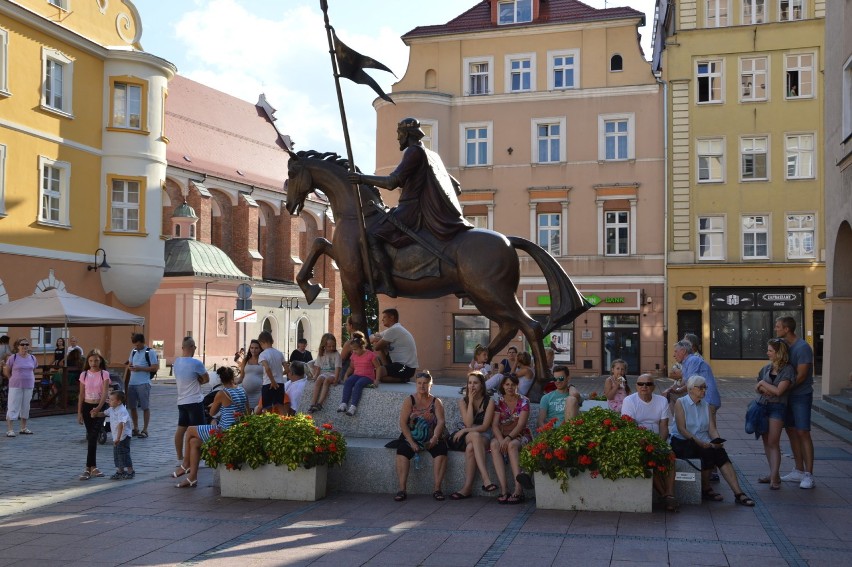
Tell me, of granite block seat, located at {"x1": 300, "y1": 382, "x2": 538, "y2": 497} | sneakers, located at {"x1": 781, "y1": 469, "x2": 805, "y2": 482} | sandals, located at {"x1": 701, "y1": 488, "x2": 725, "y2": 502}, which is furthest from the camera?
sneakers, located at {"x1": 781, "y1": 469, "x2": 805, "y2": 482}

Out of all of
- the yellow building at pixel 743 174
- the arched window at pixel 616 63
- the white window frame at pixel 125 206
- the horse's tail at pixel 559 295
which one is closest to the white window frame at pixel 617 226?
the yellow building at pixel 743 174

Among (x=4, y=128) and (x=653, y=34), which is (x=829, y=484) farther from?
(x=653, y=34)

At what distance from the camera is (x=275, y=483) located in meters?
10.7

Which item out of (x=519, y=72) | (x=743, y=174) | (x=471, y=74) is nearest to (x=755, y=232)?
(x=743, y=174)

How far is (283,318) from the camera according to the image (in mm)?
60656

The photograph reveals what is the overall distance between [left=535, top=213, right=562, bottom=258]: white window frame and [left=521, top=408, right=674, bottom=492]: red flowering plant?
29.7m

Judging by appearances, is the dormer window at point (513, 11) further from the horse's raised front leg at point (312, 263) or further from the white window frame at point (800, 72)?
the horse's raised front leg at point (312, 263)

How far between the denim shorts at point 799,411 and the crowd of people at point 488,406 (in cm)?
1

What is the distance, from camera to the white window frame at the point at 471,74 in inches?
1608

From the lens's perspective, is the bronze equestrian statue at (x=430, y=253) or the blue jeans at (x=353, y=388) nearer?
the bronze equestrian statue at (x=430, y=253)

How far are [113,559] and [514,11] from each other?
121ft

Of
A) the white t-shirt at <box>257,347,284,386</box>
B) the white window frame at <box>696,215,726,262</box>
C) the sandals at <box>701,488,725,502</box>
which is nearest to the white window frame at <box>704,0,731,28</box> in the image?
the white window frame at <box>696,215,726,262</box>

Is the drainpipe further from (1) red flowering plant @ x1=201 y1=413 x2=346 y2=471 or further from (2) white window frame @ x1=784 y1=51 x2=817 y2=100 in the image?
(1) red flowering plant @ x1=201 y1=413 x2=346 y2=471

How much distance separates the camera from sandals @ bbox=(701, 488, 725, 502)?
10.4 metres
